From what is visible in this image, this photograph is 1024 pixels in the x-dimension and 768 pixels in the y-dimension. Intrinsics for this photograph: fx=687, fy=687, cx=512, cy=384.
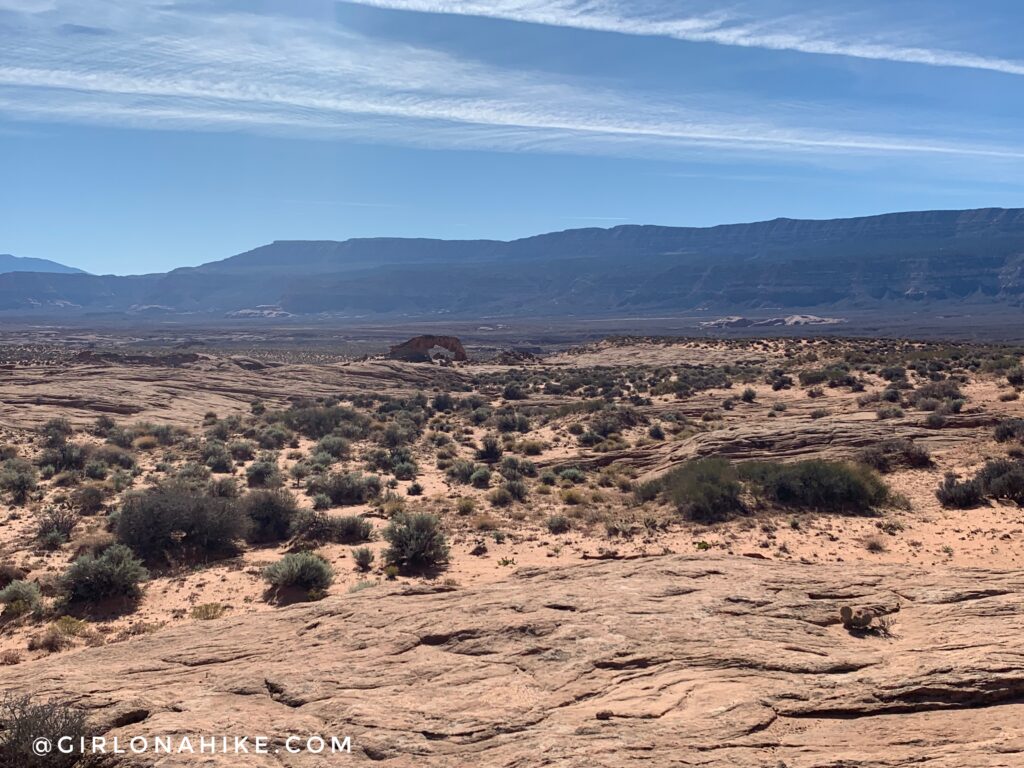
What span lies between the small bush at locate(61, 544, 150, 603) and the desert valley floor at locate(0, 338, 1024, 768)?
17 cm

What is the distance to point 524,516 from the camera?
16516mm

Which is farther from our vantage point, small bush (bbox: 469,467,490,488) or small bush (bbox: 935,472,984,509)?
small bush (bbox: 469,467,490,488)

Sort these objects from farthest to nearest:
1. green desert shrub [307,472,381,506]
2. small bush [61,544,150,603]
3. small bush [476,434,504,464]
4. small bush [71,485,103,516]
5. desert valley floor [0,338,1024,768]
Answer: small bush [476,434,504,464], green desert shrub [307,472,381,506], small bush [71,485,103,516], small bush [61,544,150,603], desert valley floor [0,338,1024,768]

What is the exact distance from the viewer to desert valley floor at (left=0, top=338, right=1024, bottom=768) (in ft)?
18.0

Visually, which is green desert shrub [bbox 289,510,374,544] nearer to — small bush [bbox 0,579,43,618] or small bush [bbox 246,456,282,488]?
small bush [bbox 246,456,282,488]

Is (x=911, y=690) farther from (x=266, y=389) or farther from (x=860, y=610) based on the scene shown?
(x=266, y=389)

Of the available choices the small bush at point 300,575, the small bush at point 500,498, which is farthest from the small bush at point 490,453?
the small bush at point 300,575

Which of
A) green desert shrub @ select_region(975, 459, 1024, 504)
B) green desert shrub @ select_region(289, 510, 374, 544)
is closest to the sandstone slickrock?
green desert shrub @ select_region(289, 510, 374, 544)

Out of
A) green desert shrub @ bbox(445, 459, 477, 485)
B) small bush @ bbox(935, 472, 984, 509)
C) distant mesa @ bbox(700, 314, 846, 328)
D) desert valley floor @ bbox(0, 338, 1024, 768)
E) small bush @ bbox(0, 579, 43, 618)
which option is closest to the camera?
desert valley floor @ bbox(0, 338, 1024, 768)

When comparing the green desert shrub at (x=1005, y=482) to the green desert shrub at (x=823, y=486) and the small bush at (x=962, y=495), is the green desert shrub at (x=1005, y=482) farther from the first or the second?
the green desert shrub at (x=823, y=486)

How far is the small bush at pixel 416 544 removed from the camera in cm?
1293

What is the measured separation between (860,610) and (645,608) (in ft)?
7.49

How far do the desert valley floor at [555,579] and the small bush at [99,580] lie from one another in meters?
0.17

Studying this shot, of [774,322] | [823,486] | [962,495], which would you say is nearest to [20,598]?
[823,486]
